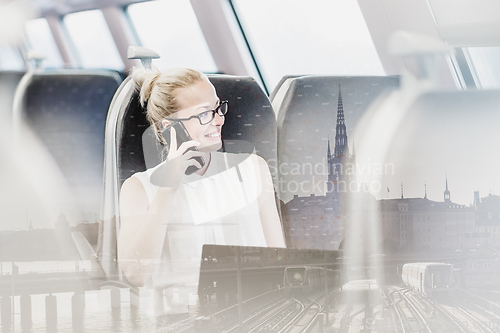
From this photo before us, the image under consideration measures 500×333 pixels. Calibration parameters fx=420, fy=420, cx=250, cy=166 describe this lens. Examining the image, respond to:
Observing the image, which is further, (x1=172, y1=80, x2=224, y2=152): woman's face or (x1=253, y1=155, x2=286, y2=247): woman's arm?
(x1=253, y1=155, x2=286, y2=247): woman's arm

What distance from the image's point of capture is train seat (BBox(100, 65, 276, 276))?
133cm

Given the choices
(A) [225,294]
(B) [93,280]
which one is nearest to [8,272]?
(B) [93,280]

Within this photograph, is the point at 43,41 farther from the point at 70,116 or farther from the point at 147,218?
the point at 147,218

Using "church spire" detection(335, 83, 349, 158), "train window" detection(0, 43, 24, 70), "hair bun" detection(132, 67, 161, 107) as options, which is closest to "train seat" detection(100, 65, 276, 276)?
"hair bun" detection(132, 67, 161, 107)

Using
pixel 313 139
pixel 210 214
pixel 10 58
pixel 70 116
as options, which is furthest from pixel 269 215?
pixel 10 58

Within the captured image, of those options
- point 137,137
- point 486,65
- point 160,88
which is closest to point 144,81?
point 160,88

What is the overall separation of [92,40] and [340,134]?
0.88m

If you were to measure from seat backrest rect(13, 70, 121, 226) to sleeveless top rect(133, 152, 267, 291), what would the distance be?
0.18m

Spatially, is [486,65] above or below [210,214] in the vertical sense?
above

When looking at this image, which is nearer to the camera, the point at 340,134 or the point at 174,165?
the point at 174,165

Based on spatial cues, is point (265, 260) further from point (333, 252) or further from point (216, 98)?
point (216, 98)

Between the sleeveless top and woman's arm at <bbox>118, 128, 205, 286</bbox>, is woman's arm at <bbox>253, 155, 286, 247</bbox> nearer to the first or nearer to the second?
the sleeveless top

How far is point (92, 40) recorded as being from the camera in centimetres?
136

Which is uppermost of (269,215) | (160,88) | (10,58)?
(10,58)
